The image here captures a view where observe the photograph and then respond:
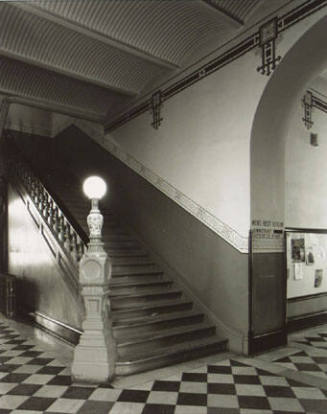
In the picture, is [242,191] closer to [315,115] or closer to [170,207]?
[170,207]

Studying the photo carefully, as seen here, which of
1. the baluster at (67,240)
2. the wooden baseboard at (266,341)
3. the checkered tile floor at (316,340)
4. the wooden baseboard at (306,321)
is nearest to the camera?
the wooden baseboard at (266,341)

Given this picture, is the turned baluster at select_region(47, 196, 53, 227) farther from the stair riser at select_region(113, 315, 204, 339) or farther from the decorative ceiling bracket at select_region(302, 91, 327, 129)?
the decorative ceiling bracket at select_region(302, 91, 327, 129)

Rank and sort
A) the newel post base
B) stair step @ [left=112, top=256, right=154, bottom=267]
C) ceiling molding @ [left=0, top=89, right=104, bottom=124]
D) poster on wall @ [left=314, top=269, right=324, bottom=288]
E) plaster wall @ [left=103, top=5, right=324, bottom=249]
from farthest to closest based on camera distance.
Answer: ceiling molding @ [left=0, top=89, right=104, bottom=124]
poster on wall @ [left=314, top=269, right=324, bottom=288]
stair step @ [left=112, top=256, right=154, bottom=267]
plaster wall @ [left=103, top=5, right=324, bottom=249]
the newel post base

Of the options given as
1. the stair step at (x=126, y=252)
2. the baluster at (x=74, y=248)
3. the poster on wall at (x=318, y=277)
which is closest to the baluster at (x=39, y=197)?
the baluster at (x=74, y=248)

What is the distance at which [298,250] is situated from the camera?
6711 mm

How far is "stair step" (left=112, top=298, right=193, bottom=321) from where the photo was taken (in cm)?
532

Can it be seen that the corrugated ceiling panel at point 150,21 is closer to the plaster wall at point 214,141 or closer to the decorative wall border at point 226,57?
the decorative wall border at point 226,57

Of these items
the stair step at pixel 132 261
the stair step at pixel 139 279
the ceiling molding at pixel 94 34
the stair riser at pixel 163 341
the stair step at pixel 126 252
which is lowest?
the stair riser at pixel 163 341

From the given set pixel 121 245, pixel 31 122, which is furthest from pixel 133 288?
pixel 31 122

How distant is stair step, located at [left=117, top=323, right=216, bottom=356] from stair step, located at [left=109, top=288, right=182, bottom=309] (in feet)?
2.09

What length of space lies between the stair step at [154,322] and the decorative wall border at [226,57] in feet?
12.1

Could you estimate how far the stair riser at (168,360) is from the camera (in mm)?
4398

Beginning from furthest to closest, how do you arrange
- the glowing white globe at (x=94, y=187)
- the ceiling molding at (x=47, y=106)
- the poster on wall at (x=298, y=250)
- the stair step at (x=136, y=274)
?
the ceiling molding at (x=47, y=106) → the poster on wall at (x=298, y=250) → the stair step at (x=136, y=274) → the glowing white globe at (x=94, y=187)

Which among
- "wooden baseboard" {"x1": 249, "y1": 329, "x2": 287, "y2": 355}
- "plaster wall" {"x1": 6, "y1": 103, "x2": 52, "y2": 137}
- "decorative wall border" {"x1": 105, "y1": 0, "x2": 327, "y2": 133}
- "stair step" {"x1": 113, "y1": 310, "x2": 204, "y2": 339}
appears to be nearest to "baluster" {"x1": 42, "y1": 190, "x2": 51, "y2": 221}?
"decorative wall border" {"x1": 105, "y1": 0, "x2": 327, "y2": 133}
